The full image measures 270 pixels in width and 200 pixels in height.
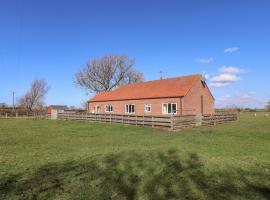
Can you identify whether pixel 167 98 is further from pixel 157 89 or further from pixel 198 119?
pixel 198 119

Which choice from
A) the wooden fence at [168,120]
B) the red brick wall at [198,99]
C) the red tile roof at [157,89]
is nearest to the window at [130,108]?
the red tile roof at [157,89]

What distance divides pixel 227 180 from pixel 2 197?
5.24 metres

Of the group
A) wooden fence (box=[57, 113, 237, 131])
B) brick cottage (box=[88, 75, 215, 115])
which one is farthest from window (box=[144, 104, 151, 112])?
wooden fence (box=[57, 113, 237, 131])

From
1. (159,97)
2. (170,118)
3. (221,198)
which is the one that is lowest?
(221,198)

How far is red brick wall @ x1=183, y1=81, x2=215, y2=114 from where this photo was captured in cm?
2938

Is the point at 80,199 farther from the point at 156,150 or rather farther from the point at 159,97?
the point at 159,97

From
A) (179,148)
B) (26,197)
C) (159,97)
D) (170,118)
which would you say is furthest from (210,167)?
(159,97)

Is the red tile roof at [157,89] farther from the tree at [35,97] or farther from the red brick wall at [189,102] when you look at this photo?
the tree at [35,97]

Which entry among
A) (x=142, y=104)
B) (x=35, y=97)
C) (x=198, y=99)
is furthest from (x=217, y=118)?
(x=35, y=97)

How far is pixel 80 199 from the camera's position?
5.32 metres

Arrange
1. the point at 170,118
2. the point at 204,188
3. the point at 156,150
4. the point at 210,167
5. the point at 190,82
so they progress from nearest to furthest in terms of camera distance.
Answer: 1. the point at 204,188
2. the point at 210,167
3. the point at 156,150
4. the point at 170,118
5. the point at 190,82

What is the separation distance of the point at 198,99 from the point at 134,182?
25949 millimetres

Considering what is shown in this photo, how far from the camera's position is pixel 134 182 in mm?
6449

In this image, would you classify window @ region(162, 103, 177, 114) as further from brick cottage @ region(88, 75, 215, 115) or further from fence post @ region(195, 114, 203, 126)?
fence post @ region(195, 114, 203, 126)
